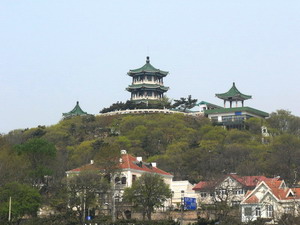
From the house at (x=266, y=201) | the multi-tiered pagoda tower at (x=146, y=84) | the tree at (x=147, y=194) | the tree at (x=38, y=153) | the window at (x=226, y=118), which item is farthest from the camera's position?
the multi-tiered pagoda tower at (x=146, y=84)

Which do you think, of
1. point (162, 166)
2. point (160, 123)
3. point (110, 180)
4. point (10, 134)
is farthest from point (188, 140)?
point (110, 180)

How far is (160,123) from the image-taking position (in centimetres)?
10706

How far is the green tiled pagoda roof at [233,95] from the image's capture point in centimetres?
12000

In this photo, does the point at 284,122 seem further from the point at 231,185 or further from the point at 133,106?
the point at 231,185

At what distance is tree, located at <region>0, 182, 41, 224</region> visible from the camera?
61.4 metres

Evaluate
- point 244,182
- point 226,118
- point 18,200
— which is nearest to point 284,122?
point 226,118

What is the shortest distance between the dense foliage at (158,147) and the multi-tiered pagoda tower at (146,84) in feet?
45.4

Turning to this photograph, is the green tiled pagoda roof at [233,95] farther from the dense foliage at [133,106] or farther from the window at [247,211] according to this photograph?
the window at [247,211]

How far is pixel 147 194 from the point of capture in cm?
6191

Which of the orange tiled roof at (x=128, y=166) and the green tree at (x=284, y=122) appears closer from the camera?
the orange tiled roof at (x=128, y=166)

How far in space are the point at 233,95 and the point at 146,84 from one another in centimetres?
1509

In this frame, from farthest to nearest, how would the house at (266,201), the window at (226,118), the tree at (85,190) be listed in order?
the window at (226,118) → the tree at (85,190) → the house at (266,201)

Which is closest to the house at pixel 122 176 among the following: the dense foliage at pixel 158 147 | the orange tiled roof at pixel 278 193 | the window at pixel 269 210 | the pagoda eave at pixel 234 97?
the dense foliage at pixel 158 147

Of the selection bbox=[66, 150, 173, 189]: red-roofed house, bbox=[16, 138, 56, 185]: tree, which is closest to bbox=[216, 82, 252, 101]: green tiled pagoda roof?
bbox=[66, 150, 173, 189]: red-roofed house
